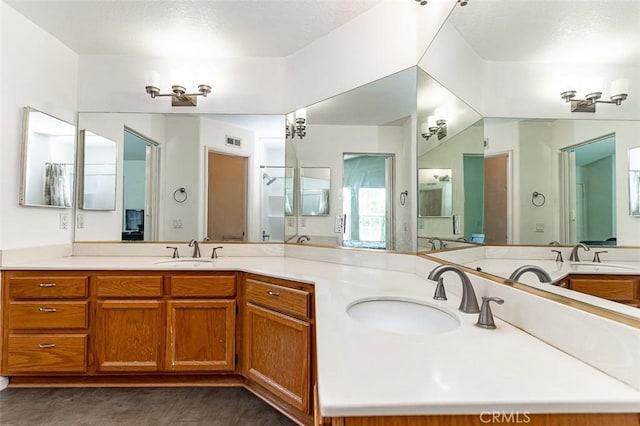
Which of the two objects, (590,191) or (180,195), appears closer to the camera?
(590,191)

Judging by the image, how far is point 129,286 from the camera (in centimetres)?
196

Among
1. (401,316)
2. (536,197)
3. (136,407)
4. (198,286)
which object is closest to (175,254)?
(198,286)

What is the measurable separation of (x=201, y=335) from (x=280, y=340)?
2.04 ft

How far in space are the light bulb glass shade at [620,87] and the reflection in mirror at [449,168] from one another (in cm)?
51

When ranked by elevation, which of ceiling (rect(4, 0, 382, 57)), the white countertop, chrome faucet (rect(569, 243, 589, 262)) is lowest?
the white countertop

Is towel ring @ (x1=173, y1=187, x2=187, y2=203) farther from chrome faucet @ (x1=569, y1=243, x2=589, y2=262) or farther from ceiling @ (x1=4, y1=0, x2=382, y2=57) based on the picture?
chrome faucet @ (x1=569, y1=243, x2=589, y2=262)

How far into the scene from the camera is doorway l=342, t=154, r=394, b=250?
1.93 metres

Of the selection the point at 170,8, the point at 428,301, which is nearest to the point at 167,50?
the point at 170,8

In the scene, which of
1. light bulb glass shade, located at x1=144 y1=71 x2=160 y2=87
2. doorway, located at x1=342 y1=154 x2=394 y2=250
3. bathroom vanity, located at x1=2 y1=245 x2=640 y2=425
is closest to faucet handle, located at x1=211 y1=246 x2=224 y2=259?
bathroom vanity, located at x1=2 y1=245 x2=640 y2=425

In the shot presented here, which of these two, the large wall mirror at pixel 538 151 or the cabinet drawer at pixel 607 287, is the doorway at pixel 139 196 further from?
the cabinet drawer at pixel 607 287

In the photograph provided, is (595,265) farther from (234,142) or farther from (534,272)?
(234,142)

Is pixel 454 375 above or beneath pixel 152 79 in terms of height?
beneath

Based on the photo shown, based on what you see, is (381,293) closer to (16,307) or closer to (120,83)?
(16,307)

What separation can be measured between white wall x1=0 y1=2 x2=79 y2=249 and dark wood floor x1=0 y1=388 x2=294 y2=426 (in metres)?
1.00
